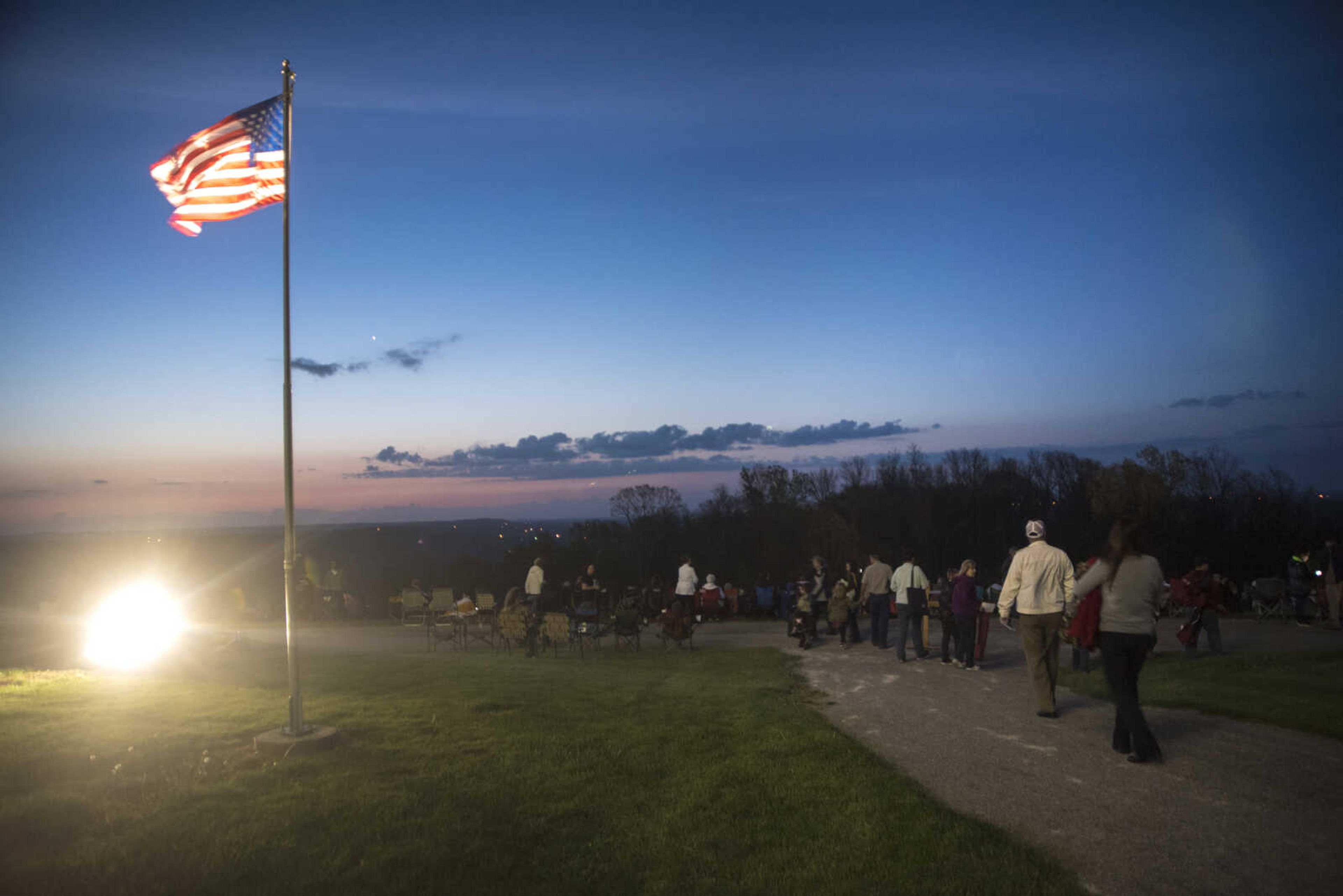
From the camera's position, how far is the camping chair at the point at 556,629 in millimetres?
15125

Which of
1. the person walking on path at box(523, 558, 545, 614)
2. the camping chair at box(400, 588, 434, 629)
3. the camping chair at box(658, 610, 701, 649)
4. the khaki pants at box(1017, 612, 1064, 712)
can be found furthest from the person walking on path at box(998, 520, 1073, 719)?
the camping chair at box(400, 588, 434, 629)

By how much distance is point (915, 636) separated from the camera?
12.8 meters

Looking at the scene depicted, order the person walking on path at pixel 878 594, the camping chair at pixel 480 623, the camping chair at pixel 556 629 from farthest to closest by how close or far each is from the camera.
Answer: the camping chair at pixel 480 623, the camping chair at pixel 556 629, the person walking on path at pixel 878 594

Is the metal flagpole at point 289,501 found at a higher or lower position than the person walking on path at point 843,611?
higher

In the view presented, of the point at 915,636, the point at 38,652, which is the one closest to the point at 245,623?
the point at 38,652

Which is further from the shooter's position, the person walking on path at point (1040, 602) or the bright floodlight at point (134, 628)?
the bright floodlight at point (134, 628)

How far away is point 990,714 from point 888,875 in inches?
175

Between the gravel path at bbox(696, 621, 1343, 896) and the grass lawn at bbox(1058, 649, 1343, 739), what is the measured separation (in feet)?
1.18

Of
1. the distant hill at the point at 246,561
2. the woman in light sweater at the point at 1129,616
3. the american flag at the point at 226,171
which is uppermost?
the american flag at the point at 226,171

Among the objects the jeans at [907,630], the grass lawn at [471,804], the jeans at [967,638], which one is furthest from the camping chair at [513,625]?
the jeans at [967,638]

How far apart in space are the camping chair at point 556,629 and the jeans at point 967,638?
6.63m

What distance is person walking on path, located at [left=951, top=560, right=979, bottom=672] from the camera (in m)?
11.5

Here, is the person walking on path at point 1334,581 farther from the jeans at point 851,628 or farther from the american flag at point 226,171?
the american flag at point 226,171

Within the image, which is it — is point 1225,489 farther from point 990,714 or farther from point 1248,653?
point 990,714
